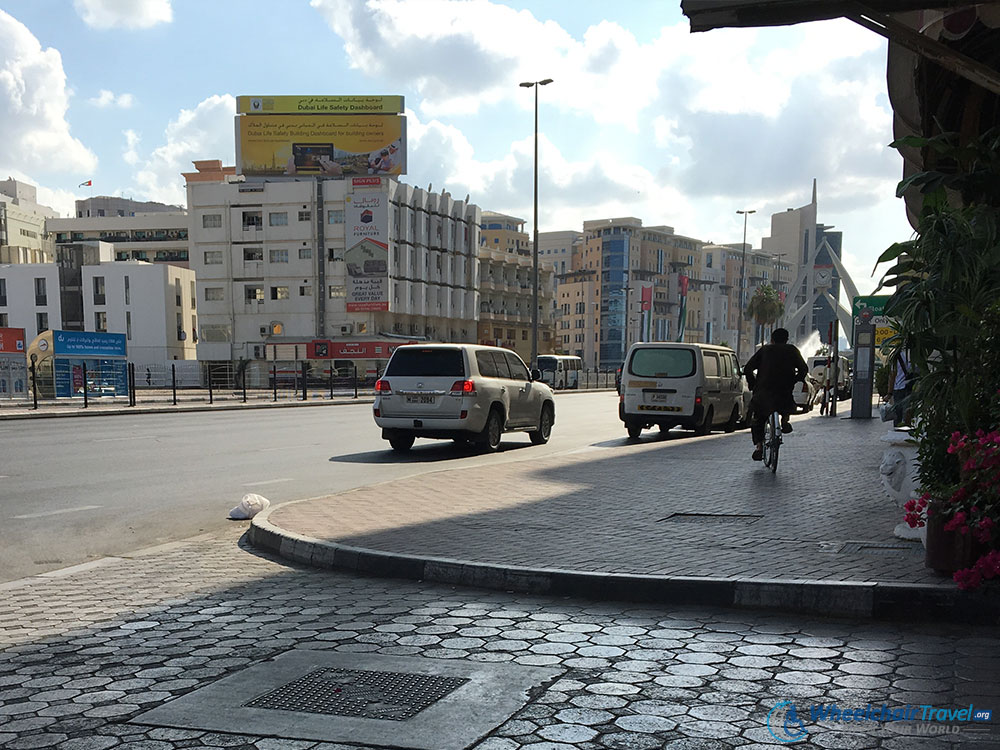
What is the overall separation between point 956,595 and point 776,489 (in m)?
4.95

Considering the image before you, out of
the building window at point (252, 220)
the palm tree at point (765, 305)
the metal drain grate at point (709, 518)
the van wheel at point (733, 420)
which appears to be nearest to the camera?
the metal drain grate at point (709, 518)

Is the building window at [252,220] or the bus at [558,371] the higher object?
the building window at [252,220]

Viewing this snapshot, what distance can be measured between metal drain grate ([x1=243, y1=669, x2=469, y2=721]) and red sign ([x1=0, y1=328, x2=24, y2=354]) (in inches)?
1262

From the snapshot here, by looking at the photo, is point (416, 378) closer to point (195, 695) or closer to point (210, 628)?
point (210, 628)

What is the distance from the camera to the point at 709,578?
5.34 metres

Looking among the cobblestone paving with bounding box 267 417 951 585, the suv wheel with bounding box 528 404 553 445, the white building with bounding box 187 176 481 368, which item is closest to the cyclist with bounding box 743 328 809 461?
the cobblestone paving with bounding box 267 417 951 585

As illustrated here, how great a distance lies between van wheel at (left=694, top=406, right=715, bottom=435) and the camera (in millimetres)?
18250

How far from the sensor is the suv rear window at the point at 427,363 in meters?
15.0

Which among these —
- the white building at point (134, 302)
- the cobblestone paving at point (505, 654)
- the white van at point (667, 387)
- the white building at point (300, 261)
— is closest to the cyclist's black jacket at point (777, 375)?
the white van at point (667, 387)

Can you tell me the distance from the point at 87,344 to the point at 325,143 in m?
47.8

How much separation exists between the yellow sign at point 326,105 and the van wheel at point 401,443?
219 ft

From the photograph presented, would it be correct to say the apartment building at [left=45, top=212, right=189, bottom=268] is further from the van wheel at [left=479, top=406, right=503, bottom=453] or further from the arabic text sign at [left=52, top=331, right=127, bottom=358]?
the van wheel at [left=479, top=406, right=503, bottom=453]

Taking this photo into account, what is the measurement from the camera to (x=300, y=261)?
3049 inches

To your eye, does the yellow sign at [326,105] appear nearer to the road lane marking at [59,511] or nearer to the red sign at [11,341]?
the red sign at [11,341]
